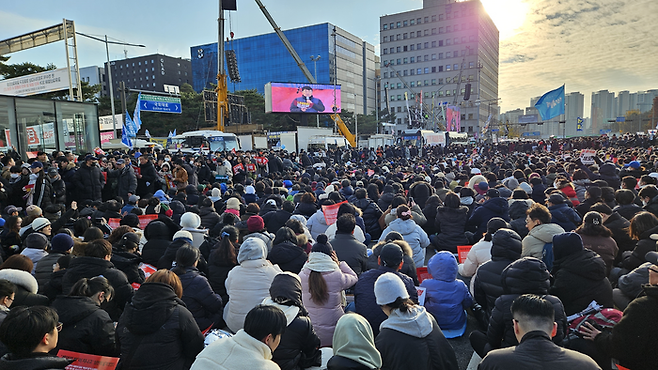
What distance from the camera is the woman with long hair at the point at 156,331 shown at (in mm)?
2678

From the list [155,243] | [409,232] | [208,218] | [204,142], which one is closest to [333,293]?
[409,232]

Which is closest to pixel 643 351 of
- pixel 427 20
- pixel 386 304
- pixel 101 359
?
pixel 386 304

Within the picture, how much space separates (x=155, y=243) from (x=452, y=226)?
5.11 m

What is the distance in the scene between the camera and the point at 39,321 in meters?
2.24

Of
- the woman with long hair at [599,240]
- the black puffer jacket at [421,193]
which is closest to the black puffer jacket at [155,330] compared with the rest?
the woman with long hair at [599,240]

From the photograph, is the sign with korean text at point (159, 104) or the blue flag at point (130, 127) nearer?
the blue flag at point (130, 127)

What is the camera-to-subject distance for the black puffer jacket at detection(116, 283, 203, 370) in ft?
8.78

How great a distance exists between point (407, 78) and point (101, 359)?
108 meters

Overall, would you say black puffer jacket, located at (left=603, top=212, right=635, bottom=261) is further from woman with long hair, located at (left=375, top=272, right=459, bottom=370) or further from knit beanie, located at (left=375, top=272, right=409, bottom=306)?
knit beanie, located at (left=375, top=272, right=409, bottom=306)

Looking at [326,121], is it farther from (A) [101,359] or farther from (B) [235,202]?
(A) [101,359]

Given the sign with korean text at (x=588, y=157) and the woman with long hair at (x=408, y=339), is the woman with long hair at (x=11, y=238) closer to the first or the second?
the woman with long hair at (x=408, y=339)

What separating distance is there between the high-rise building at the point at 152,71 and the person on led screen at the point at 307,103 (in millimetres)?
74768

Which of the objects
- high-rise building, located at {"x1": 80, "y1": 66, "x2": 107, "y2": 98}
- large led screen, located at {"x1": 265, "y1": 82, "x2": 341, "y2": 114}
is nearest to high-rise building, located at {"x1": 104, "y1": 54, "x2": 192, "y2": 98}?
high-rise building, located at {"x1": 80, "y1": 66, "x2": 107, "y2": 98}

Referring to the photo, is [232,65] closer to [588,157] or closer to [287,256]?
[588,157]
